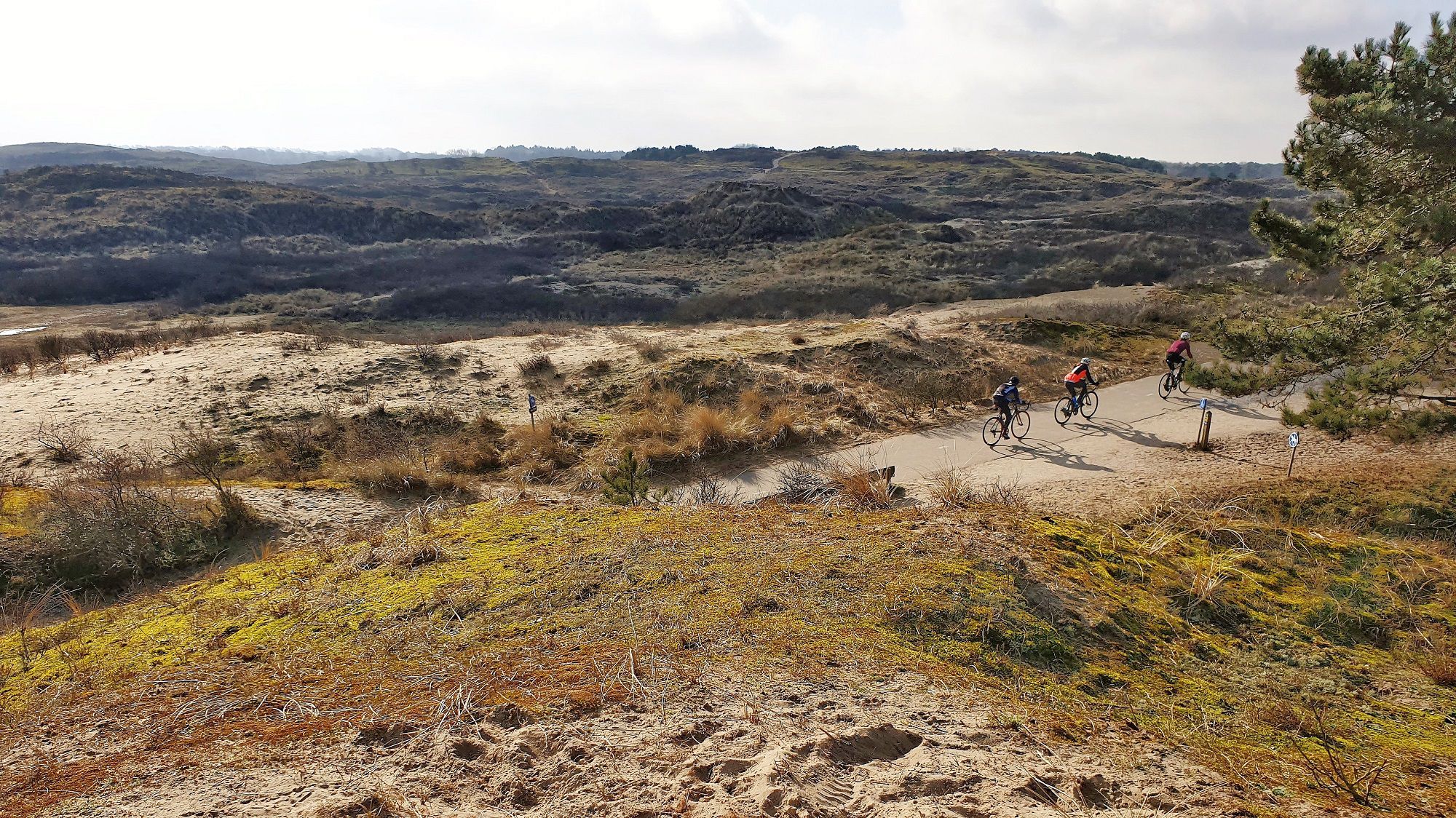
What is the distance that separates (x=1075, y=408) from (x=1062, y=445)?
143 centimetres

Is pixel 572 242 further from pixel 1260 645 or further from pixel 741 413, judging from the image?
pixel 1260 645

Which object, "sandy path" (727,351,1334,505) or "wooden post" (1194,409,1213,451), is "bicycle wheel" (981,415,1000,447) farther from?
"wooden post" (1194,409,1213,451)

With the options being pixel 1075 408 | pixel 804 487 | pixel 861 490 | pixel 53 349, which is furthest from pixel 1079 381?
pixel 53 349

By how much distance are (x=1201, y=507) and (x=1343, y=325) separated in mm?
3131

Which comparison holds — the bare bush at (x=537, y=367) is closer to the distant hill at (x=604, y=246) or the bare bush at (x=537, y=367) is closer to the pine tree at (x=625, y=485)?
the pine tree at (x=625, y=485)

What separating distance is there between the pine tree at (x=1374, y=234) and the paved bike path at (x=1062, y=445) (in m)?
2.56

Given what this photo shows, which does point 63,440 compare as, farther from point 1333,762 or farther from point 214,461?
point 1333,762

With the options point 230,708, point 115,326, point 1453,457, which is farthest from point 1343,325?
point 115,326

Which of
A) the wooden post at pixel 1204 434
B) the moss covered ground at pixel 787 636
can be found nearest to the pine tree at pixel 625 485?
the moss covered ground at pixel 787 636

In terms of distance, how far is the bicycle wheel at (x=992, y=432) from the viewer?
11.9 metres

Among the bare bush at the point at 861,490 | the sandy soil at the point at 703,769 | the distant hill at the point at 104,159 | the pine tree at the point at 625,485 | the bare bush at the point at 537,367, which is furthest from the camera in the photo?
the distant hill at the point at 104,159

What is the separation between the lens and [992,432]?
12062 millimetres

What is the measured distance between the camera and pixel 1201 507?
7.91 meters

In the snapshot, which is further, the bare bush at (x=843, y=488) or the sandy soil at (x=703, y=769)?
the bare bush at (x=843, y=488)
